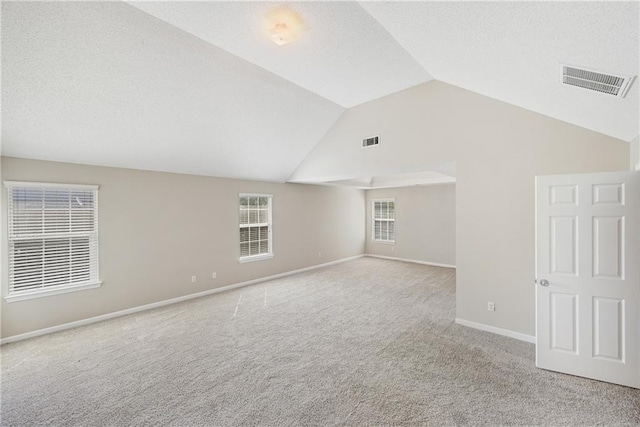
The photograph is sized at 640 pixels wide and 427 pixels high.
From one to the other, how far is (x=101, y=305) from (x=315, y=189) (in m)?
5.13

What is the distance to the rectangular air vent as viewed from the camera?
460 centimetres

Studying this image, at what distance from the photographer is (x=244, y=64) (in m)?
3.22

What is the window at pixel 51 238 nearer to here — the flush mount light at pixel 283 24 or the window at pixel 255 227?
the window at pixel 255 227

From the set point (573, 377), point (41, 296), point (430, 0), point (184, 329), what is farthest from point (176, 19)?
point (573, 377)

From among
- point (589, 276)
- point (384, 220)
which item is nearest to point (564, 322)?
point (589, 276)

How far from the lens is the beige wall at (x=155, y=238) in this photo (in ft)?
11.8

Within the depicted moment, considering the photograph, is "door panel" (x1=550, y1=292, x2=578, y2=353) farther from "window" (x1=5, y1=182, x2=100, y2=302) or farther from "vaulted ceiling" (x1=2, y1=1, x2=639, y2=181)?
"window" (x1=5, y1=182, x2=100, y2=302)

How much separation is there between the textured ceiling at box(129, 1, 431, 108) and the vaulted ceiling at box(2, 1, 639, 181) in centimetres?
2

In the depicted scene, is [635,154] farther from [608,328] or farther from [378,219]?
[378,219]

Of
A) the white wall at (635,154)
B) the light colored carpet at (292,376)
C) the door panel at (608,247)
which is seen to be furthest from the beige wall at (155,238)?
the white wall at (635,154)

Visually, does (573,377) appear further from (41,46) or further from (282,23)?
(41,46)

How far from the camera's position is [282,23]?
2.39 metres

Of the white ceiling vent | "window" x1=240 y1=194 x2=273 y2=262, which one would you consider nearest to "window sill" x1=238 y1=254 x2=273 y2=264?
"window" x1=240 y1=194 x2=273 y2=262

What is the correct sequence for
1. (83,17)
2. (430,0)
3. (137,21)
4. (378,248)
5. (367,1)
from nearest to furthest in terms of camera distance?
(430,0)
(367,1)
(83,17)
(137,21)
(378,248)
